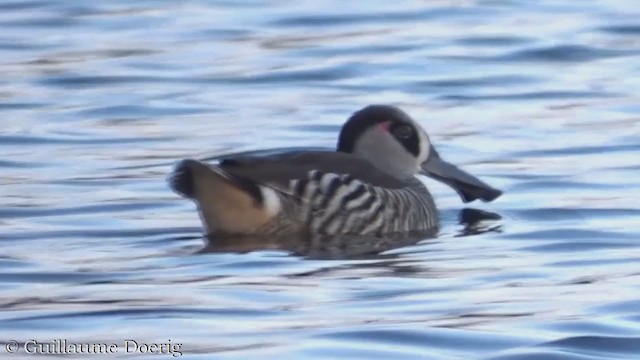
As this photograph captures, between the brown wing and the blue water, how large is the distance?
1.15 ft

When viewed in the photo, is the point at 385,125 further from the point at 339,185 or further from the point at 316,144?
the point at 316,144

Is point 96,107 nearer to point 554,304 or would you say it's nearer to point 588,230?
point 588,230

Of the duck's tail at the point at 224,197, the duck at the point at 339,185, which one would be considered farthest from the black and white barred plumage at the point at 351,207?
the duck's tail at the point at 224,197

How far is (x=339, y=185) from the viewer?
11547 mm

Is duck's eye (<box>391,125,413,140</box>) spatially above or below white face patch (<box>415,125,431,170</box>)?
above

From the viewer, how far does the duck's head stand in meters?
12.2

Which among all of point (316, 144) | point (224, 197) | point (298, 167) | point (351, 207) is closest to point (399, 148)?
point (351, 207)

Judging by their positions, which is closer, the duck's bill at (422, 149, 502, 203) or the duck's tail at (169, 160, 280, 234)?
the duck's tail at (169, 160, 280, 234)

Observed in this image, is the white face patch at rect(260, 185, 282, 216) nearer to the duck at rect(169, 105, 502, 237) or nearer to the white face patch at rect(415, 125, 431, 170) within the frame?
the duck at rect(169, 105, 502, 237)

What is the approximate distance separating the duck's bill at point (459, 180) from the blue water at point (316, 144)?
0.08 metres

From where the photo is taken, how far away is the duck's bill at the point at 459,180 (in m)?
12.3

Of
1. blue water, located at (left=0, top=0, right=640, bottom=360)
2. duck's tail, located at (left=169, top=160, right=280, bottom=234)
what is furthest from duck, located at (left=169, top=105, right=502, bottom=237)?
blue water, located at (left=0, top=0, right=640, bottom=360)

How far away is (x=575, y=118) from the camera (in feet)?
49.6

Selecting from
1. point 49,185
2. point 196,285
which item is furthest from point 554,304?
point 49,185
